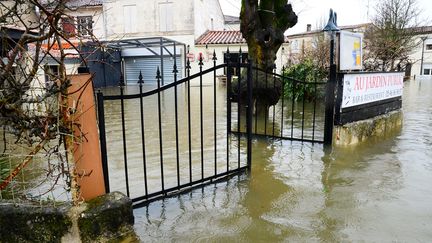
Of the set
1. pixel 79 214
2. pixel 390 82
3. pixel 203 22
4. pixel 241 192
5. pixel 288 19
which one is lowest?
pixel 241 192

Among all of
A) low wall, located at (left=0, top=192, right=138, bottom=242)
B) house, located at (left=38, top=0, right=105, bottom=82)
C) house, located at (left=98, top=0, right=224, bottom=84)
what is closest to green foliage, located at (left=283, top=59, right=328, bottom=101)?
house, located at (left=38, top=0, right=105, bottom=82)

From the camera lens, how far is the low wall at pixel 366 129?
19.9 ft

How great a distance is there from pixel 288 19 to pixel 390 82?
9.17 ft

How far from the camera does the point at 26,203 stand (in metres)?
2.82

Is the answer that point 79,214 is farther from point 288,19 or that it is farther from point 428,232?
point 288,19

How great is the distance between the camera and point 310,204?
373 cm

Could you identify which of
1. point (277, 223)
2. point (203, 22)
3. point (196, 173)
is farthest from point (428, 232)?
point (203, 22)

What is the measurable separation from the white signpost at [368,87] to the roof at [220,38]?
674 inches

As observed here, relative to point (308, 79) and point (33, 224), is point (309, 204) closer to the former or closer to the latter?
point (33, 224)

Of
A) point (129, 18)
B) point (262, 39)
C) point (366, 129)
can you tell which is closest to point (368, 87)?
point (366, 129)

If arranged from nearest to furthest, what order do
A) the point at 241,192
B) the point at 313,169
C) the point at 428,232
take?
the point at 428,232 → the point at 241,192 → the point at 313,169

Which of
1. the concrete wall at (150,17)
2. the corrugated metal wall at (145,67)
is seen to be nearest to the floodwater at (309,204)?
the corrugated metal wall at (145,67)

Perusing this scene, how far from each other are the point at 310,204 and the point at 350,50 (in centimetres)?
369

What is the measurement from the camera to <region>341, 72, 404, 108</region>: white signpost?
5.95m
